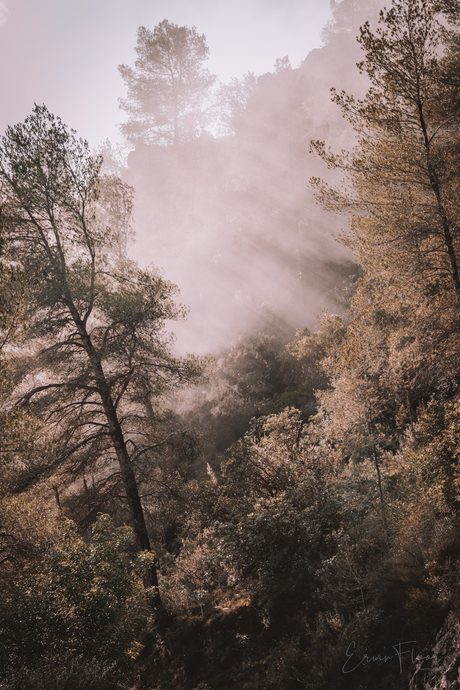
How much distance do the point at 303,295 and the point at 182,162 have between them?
2148 cm

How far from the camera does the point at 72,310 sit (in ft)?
25.3

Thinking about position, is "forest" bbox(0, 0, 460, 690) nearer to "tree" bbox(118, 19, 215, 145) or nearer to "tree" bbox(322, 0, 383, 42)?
"tree" bbox(118, 19, 215, 145)

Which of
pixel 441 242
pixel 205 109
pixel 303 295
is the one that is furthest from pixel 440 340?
pixel 205 109

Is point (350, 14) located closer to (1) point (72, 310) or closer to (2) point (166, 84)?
(2) point (166, 84)

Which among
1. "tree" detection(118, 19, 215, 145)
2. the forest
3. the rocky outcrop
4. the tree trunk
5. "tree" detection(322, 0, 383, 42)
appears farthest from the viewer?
"tree" detection(322, 0, 383, 42)

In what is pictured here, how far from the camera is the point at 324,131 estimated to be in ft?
88.6

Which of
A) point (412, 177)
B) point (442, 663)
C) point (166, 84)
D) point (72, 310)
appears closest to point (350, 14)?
point (166, 84)

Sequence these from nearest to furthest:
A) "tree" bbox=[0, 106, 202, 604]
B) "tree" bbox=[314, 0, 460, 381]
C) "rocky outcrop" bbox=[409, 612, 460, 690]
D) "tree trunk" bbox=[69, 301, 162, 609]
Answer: "rocky outcrop" bbox=[409, 612, 460, 690] < "tree" bbox=[314, 0, 460, 381] < "tree" bbox=[0, 106, 202, 604] < "tree trunk" bbox=[69, 301, 162, 609]

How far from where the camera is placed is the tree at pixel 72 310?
7.20 meters

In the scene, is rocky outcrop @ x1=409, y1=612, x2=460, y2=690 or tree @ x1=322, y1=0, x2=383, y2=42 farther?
tree @ x1=322, y1=0, x2=383, y2=42

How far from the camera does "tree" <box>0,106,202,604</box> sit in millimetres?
7195

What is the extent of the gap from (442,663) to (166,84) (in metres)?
37.1

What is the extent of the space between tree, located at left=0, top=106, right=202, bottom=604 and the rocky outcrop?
243 inches

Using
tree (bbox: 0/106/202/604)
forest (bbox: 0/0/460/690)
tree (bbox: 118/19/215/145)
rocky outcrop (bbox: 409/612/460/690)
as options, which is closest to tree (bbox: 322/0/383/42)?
tree (bbox: 118/19/215/145)
